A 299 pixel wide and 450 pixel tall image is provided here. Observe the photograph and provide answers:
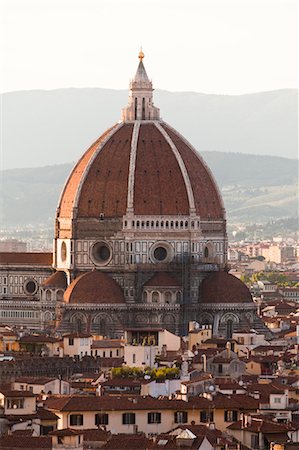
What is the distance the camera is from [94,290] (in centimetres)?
10744

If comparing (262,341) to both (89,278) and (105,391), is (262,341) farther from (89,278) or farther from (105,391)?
(105,391)

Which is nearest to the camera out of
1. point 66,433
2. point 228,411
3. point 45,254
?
point 66,433

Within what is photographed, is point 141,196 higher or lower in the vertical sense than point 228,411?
higher

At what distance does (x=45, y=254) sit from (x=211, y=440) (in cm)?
6757

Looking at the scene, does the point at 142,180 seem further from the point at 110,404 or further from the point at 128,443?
the point at 128,443

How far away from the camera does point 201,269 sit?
111375 mm

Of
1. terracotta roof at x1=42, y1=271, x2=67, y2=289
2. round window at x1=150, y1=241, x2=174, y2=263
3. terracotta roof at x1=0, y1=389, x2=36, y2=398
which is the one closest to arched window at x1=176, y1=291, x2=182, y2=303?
round window at x1=150, y1=241, x2=174, y2=263

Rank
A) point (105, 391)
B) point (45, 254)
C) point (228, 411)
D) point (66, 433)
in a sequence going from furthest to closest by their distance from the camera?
point (45, 254)
point (105, 391)
point (228, 411)
point (66, 433)

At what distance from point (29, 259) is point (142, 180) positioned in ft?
31.0

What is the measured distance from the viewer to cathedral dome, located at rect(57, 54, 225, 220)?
11038 centimetres

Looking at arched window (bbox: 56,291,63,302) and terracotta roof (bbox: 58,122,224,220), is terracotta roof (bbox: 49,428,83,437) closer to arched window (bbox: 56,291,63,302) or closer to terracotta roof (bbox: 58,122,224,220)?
terracotta roof (bbox: 58,122,224,220)

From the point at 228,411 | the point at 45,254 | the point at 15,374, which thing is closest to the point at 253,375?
the point at 15,374

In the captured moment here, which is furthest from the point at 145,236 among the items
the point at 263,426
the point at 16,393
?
the point at 263,426

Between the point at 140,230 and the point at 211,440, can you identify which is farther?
the point at 140,230
